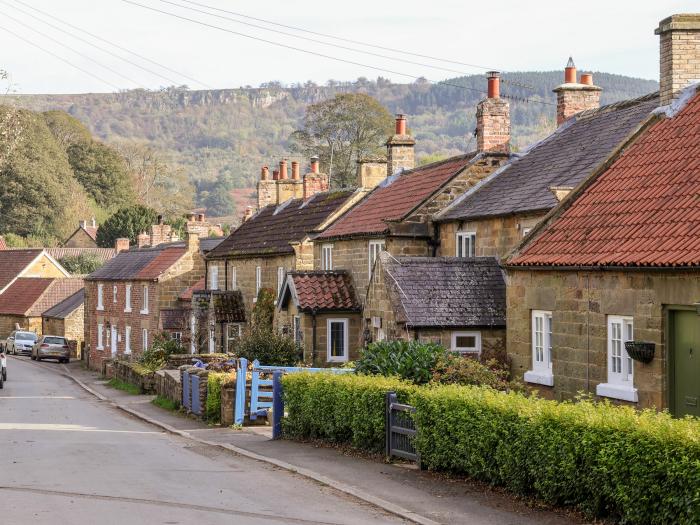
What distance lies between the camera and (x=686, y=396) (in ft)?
56.3

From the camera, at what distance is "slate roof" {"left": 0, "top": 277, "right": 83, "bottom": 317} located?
8106cm

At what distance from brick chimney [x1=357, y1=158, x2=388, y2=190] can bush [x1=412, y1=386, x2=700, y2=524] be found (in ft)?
81.5

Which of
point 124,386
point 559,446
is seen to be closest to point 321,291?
point 124,386

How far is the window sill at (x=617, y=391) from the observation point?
1820 centimetres

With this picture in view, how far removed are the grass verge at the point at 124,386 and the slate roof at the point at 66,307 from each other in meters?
24.6

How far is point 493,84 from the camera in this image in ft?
108

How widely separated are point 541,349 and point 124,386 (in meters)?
27.3

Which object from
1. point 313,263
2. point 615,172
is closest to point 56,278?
point 313,263

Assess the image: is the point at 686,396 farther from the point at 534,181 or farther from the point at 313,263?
the point at 313,263

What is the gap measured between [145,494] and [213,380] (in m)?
13.1

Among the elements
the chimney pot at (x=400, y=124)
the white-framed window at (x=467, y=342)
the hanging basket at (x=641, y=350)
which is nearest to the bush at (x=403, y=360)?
the white-framed window at (x=467, y=342)

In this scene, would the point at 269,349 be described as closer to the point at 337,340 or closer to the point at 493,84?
the point at 337,340

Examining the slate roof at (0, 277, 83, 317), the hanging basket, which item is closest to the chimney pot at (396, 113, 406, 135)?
the hanging basket

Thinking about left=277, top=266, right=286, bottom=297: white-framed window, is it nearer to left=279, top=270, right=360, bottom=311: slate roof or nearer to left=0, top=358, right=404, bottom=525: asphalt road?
left=279, top=270, right=360, bottom=311: slate roof
